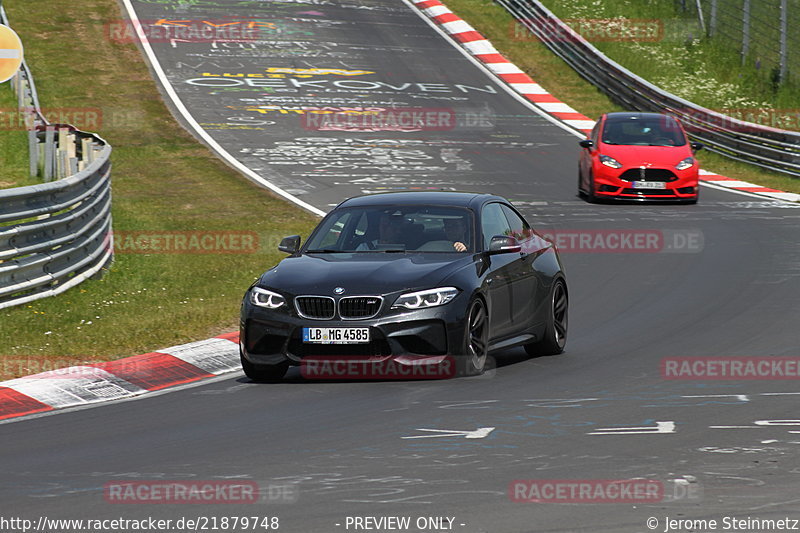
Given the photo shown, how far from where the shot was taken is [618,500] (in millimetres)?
6832

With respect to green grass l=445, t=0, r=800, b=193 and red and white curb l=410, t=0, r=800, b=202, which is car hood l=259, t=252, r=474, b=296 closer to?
red and white curb l=410, t=0, r=800, b=202

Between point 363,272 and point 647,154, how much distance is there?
1584 centimetres

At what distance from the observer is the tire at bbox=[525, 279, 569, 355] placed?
1252 centimetres

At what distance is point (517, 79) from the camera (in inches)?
1574

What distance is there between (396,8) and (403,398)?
3939 cm

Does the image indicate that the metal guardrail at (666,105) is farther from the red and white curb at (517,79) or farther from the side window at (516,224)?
the side window at (516,224)

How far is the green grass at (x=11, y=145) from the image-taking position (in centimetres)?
2469

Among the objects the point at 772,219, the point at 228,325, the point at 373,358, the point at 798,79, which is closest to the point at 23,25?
the point at 798,79

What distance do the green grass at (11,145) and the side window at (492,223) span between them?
43.8 ft

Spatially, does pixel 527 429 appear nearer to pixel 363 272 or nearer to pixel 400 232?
pixel 363 272

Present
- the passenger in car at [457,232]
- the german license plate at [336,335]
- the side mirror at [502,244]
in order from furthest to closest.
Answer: the passenger in car at [457,232] < the side mirror at [502,244] < the german license plate at [336,335]

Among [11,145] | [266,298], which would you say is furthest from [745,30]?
[266,298]

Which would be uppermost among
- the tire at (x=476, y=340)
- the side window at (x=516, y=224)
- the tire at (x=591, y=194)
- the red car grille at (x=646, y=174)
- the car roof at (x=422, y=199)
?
the car roof at (x=422, y=199)

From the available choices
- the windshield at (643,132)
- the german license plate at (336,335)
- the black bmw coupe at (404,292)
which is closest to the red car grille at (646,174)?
the windshield at (643,132)
